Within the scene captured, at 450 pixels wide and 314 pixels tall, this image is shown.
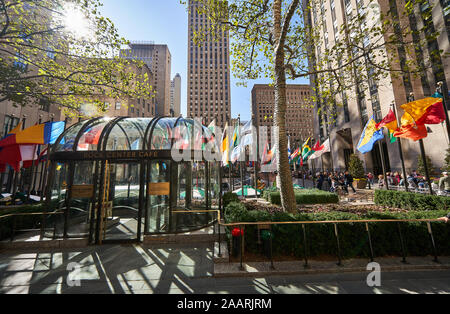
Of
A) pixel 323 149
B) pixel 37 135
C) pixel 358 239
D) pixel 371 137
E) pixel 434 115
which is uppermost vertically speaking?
pixel 37 135

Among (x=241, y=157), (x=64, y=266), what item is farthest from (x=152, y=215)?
(x=241, y=157)

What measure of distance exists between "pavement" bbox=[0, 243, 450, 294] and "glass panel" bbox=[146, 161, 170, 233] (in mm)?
1496

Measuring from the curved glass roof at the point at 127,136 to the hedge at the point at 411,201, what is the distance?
36.7ft

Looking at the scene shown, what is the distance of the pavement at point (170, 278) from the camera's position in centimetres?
389

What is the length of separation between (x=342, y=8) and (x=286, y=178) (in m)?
43.5

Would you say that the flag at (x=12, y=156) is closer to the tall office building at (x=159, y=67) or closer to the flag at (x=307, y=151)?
the flag at (x=307, y=151)

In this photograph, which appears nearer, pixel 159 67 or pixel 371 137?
pixel 371 137

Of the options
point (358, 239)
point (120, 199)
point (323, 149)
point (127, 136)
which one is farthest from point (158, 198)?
point (323, 149)

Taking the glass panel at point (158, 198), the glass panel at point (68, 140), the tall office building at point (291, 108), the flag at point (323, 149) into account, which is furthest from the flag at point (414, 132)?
the tall office building at point (291, 108)

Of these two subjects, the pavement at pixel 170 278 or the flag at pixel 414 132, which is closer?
the pavement at pixel 170 278

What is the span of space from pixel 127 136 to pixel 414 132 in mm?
13362

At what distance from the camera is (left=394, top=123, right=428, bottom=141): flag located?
8367mm

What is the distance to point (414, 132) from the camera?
8656 millimetres

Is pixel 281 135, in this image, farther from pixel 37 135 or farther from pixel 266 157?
pixel 37 135
